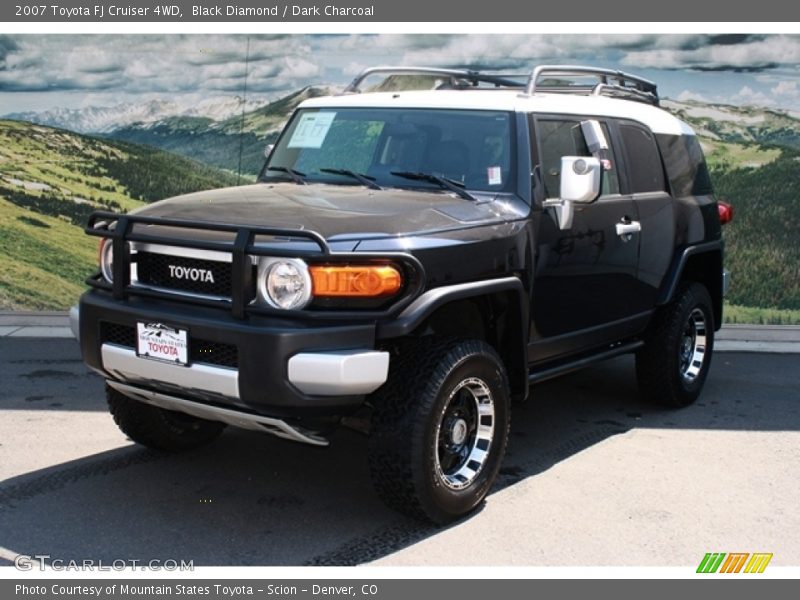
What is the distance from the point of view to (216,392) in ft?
13.9

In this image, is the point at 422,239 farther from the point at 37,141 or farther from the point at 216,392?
the point at 37,141

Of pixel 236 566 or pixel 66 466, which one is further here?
pixel 66 466

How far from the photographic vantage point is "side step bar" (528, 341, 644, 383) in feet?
17.8

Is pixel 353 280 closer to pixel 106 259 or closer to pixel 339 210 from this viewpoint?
pixel 339 210

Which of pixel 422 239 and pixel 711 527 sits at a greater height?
pixel 422 239

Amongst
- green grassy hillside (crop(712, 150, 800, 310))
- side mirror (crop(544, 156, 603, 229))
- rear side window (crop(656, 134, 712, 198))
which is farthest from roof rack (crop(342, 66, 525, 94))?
green grassy hillside (crop(712, 150, 800, 310))

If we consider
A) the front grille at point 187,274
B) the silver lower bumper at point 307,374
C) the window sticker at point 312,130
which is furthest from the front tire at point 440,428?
the window sticker at point 312,130

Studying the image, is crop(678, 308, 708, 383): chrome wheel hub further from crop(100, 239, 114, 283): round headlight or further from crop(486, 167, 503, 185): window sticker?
crop(100, 239, 114, 283): round headlight

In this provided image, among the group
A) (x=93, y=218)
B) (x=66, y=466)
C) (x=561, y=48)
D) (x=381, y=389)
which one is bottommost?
(x=66, y=466)

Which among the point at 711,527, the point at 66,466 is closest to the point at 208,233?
the point at 66,466

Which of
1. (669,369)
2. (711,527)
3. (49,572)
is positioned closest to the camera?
(49,572)

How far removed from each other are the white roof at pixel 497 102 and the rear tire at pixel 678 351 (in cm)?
122

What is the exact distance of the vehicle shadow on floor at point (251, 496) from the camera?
4.39 m

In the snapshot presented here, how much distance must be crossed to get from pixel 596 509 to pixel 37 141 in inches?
297
